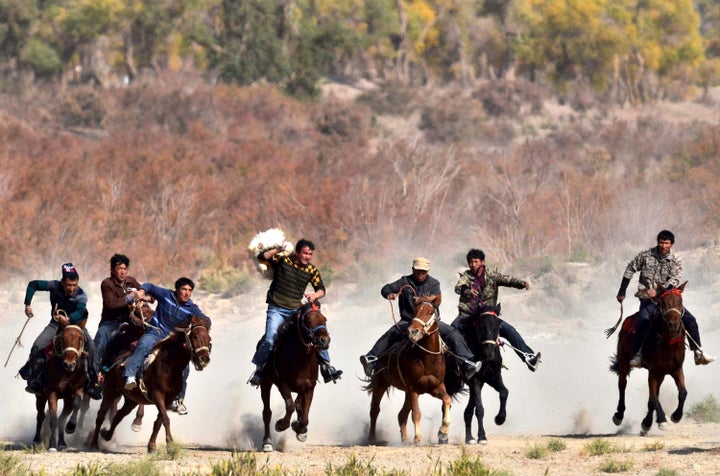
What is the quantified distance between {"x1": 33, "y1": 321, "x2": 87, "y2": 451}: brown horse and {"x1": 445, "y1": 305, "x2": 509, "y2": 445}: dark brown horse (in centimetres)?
437

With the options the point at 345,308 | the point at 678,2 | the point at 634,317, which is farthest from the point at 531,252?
the point at 678,2

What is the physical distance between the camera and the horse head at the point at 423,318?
15848 mm

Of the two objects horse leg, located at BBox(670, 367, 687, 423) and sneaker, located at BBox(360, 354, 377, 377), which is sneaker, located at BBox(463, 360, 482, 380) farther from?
horse leg, located at BBox(670, 367, 687, 423)

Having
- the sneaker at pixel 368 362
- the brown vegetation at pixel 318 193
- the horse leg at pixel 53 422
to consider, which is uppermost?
the brown vegetation at pixel 318 193

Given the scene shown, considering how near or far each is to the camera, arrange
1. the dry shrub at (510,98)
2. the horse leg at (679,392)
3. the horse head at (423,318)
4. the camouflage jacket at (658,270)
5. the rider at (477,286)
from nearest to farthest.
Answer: the horse head at (423,318)
the rider at (477,286)
the horse leg at (679,392)
the camouflage jacket at (658,270)
the dry shrub at (510,98)

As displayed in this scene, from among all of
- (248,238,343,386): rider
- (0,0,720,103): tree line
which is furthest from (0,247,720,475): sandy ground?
(0,0,720,103): tree line

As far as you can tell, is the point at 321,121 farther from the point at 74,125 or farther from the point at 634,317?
the point at 634,317

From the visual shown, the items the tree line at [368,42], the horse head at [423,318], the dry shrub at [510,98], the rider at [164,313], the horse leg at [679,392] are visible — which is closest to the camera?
the horse head at [423,318]

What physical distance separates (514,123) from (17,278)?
35963 millimetres

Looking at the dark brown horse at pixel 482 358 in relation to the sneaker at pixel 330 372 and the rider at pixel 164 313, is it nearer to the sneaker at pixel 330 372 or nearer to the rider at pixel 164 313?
Answer: the sneaker at pixel 330 372

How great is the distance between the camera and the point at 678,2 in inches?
3317

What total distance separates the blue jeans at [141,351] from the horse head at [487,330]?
149 inches

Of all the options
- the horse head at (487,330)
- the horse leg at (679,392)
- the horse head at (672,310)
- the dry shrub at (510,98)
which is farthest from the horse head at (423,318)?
the dry shrub at (510,98)

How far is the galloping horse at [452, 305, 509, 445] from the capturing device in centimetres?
1702
